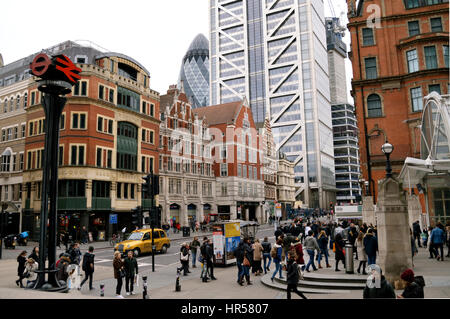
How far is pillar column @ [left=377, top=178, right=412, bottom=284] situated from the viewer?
11773 millimetres

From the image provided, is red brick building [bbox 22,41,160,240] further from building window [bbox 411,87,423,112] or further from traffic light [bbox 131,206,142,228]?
building window [bbox 411,87,423,112]

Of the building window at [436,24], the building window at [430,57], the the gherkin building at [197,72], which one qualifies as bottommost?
the building window at [430,57]

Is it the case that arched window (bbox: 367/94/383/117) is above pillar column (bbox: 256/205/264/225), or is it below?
above

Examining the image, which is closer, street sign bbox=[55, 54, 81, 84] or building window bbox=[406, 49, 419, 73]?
street sign bbox=[55, 54, 81, 84]

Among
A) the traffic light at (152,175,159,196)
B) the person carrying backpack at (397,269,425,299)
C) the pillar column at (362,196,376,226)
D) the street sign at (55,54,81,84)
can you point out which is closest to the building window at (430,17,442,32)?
the pillar column at (362,196,376,226)

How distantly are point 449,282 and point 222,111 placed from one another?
60.1 m

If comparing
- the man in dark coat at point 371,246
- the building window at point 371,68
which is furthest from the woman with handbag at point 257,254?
the building window at point 371,68

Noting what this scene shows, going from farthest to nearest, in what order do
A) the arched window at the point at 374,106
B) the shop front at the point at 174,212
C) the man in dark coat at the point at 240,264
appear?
the shop front at the point at 174,212, the arched window at the point at 374,106, the man in dark coat at the point at 240,264

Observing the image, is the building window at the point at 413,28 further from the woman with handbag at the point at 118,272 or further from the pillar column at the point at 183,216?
the woman with handbag at the point at 118,272

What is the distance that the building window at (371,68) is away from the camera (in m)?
37.6

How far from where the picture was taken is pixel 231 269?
19.6m

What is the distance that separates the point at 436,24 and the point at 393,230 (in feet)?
109

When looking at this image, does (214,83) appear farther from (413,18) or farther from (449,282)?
(449,282)

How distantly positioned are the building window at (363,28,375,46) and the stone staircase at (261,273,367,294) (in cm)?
3175
